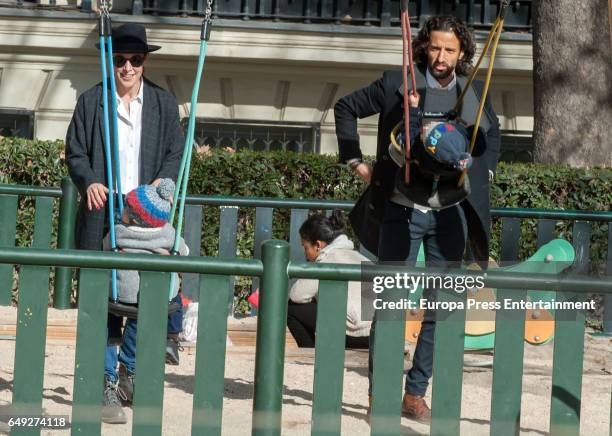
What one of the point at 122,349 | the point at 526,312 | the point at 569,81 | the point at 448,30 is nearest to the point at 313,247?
the point at 122,349

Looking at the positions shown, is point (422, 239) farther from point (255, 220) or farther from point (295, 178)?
point (295, 178)

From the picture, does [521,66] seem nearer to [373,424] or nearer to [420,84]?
[420,84]

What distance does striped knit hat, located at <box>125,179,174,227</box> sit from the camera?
564 cm

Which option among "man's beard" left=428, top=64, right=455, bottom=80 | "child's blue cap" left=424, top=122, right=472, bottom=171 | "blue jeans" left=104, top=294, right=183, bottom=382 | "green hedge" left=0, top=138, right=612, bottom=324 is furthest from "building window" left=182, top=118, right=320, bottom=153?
"child's blue cap" left=424, top=122, right=472, bottom=171

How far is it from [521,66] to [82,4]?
16.1ft

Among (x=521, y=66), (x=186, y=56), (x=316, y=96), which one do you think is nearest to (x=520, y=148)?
(x=521, y=66)

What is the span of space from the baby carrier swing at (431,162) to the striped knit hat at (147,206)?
1.01m

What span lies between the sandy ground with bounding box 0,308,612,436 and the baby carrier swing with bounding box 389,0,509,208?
2.96ft

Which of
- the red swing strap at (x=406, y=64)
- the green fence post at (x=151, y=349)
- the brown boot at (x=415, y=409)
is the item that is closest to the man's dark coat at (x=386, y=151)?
the red swing strap at (x=406, y=64)

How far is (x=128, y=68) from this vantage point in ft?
19.6

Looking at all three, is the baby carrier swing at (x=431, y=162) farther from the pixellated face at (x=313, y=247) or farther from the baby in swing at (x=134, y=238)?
the pixellated face at (x=313, y=247)

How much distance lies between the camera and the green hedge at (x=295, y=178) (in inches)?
350

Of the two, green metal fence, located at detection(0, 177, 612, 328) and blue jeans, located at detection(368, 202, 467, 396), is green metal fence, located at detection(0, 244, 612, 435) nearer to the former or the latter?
blue jeans, located at detection(368, 202, 467, 396)

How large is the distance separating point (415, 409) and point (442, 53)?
4.77ft
